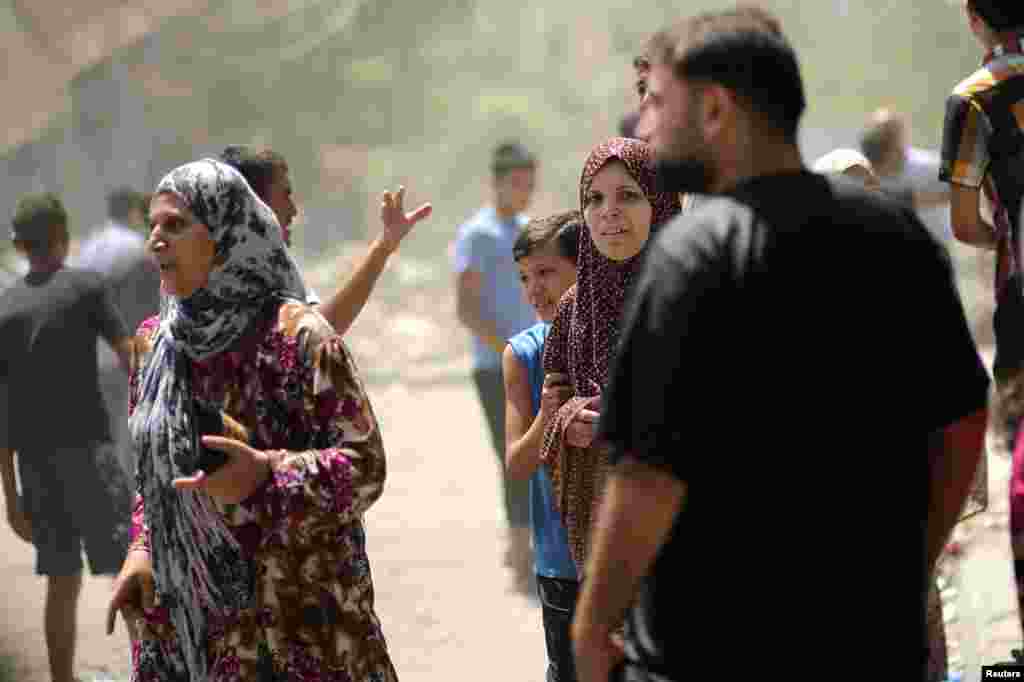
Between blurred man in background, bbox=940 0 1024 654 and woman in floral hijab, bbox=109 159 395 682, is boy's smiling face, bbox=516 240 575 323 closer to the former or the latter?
blurred man in background, bbox=940 0 1024 654

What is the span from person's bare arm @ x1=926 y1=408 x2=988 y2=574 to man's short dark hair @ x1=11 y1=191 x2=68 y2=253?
452 cm

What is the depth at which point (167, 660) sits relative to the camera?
11.0 feet

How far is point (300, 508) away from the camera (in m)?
3.10

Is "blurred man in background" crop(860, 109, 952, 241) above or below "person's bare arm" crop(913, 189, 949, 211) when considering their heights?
above

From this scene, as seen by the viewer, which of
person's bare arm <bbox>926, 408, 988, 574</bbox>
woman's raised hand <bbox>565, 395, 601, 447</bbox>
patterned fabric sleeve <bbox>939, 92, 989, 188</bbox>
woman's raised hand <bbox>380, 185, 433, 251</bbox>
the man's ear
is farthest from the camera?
woman's raised hand <bbox>380, 185, 433, 251</bbox>

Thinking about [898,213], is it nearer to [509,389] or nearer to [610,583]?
[610,583]

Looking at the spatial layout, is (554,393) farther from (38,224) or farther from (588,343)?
(38,224)

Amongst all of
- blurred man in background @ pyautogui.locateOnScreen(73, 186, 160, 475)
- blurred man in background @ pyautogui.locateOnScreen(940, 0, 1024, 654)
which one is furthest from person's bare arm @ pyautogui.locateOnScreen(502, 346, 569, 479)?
blurred man in background @ pyautogui.locateOnScreen(73, 186, 160, 475)

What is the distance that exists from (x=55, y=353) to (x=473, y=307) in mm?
2637

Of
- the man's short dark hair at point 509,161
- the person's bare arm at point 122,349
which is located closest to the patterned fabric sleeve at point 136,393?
the person's bare arm at point 122,349

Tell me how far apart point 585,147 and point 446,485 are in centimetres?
1631

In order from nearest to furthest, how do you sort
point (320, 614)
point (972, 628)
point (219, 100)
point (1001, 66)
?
point (320, 614), point (1001, 66), point (972, 628), point (219, 100)

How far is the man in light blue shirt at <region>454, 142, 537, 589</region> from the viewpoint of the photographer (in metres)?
8.33

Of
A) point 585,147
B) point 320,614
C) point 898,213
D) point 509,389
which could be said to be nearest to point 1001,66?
point 509,389
